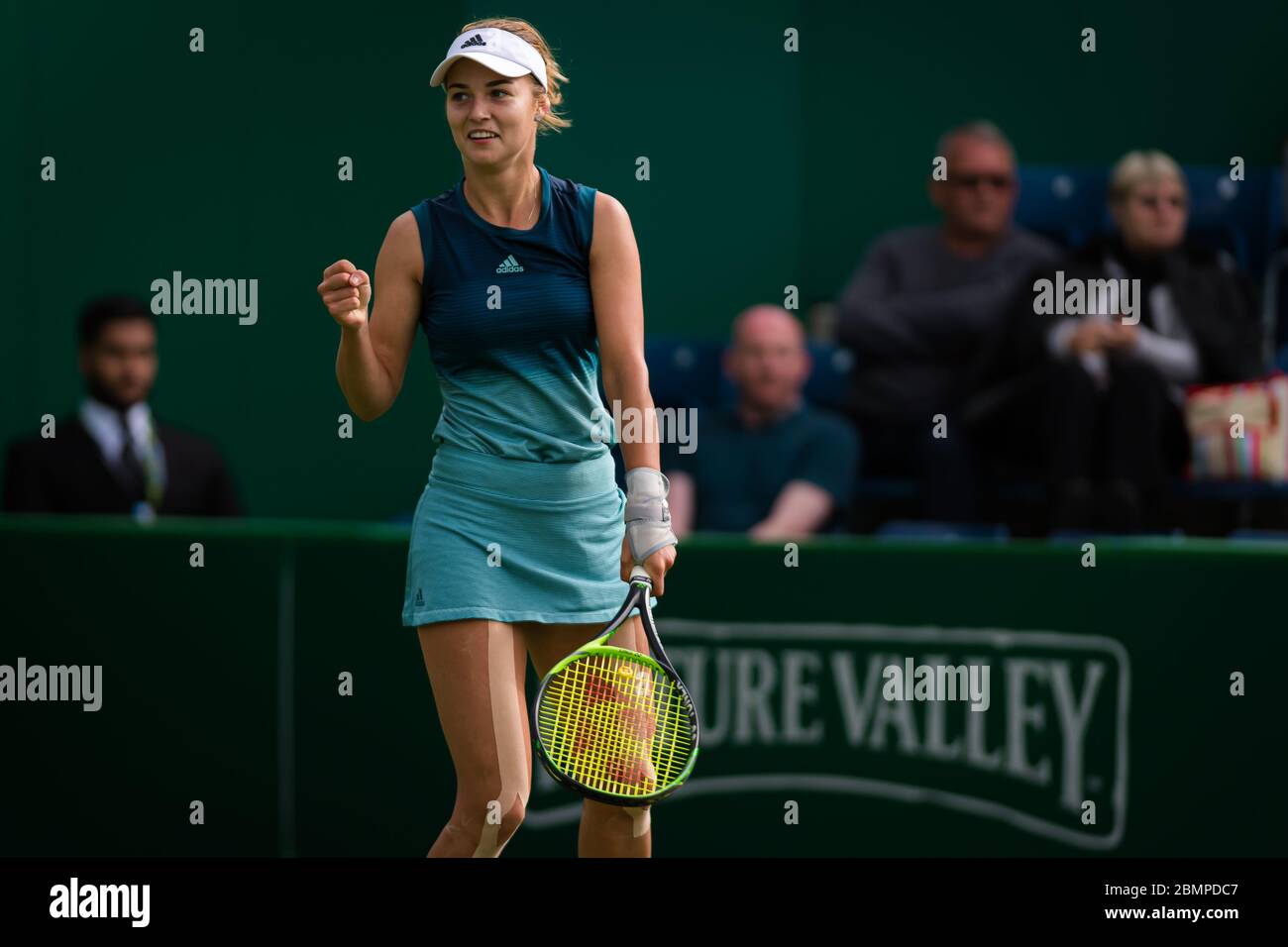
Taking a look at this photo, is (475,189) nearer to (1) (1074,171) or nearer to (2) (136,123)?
(1) (1074,171)

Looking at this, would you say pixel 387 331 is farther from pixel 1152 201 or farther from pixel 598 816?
pixel 1152 201

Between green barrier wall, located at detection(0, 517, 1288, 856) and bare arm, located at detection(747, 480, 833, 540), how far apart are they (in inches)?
18.3

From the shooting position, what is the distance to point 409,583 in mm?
3449

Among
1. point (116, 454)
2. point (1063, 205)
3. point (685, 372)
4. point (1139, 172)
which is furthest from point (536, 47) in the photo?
point (1063, 205)

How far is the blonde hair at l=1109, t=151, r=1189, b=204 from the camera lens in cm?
610

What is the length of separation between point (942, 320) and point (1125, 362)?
2.18ft

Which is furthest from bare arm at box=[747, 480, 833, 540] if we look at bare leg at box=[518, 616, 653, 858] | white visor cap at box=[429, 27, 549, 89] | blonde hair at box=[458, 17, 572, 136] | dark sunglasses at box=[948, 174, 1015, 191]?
white visor cap at box=[429, 27, 549, 89]

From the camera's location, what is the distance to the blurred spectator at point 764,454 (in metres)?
5.78

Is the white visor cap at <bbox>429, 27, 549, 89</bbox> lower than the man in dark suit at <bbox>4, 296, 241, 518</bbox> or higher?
higher

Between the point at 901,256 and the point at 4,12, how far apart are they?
3959mm

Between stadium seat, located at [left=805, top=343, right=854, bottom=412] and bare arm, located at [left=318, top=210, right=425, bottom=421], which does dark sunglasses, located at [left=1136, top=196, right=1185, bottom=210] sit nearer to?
stadium seat, located at [left=805, top=343, right=854, bottom=412]

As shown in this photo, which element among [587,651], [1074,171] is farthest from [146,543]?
[1074,171]

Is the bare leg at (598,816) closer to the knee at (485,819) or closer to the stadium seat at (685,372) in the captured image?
the knee at (485,819)

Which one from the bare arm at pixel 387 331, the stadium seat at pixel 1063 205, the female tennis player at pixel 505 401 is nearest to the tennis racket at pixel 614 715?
the female tennis player at pixel 505 401
